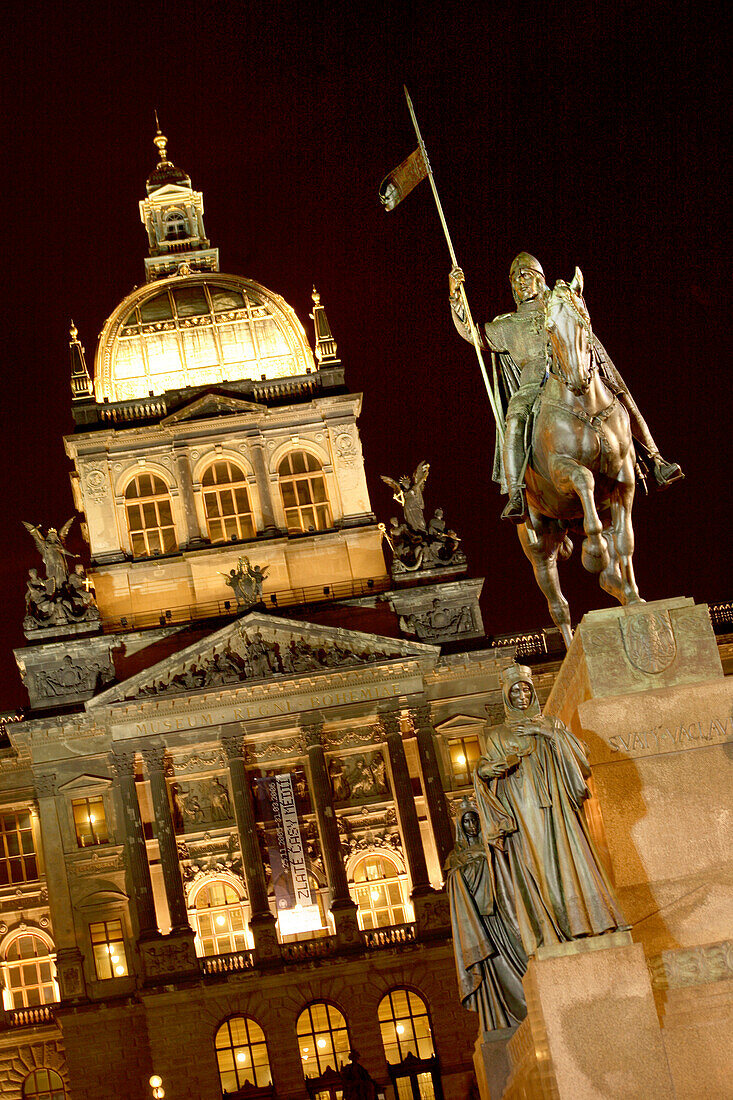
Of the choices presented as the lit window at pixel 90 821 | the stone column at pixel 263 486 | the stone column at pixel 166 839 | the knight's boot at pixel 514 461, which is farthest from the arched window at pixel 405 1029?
the knight's boot at pixel 514 461

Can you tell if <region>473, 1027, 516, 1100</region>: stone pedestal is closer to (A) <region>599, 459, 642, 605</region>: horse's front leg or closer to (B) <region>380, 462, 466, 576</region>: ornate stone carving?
(A) <region>599, 459, 642, 605</region>: horse's front leg

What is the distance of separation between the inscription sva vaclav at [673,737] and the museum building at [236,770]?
1037 inches

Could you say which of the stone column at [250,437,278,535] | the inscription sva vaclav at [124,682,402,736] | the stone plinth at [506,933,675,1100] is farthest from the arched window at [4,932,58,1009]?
the stone plinth at [506,933,675,1100]

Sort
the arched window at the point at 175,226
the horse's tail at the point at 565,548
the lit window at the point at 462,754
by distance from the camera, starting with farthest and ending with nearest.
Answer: the arched window at the point at 175,226, the lit window at the point at 462,754, the horse's tail at the point at 565,548

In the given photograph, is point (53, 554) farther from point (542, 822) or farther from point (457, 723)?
point (542, 822)

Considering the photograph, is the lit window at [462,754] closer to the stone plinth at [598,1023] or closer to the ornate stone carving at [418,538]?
the ornate stone carving at [418,538]

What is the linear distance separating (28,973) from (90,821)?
4.29m

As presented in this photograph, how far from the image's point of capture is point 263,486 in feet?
163

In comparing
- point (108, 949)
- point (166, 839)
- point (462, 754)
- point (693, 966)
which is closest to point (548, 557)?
point (693, 966)

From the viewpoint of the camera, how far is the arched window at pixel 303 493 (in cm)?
5009

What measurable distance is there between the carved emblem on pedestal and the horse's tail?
2.65 m

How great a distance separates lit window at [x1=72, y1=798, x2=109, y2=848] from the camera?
42.4m

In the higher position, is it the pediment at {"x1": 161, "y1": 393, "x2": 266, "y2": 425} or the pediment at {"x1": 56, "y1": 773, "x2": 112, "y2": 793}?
the pediment at {"x1": 161, "y1": 393, "x2": 266, "y2": 425}

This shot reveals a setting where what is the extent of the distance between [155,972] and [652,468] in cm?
3081
